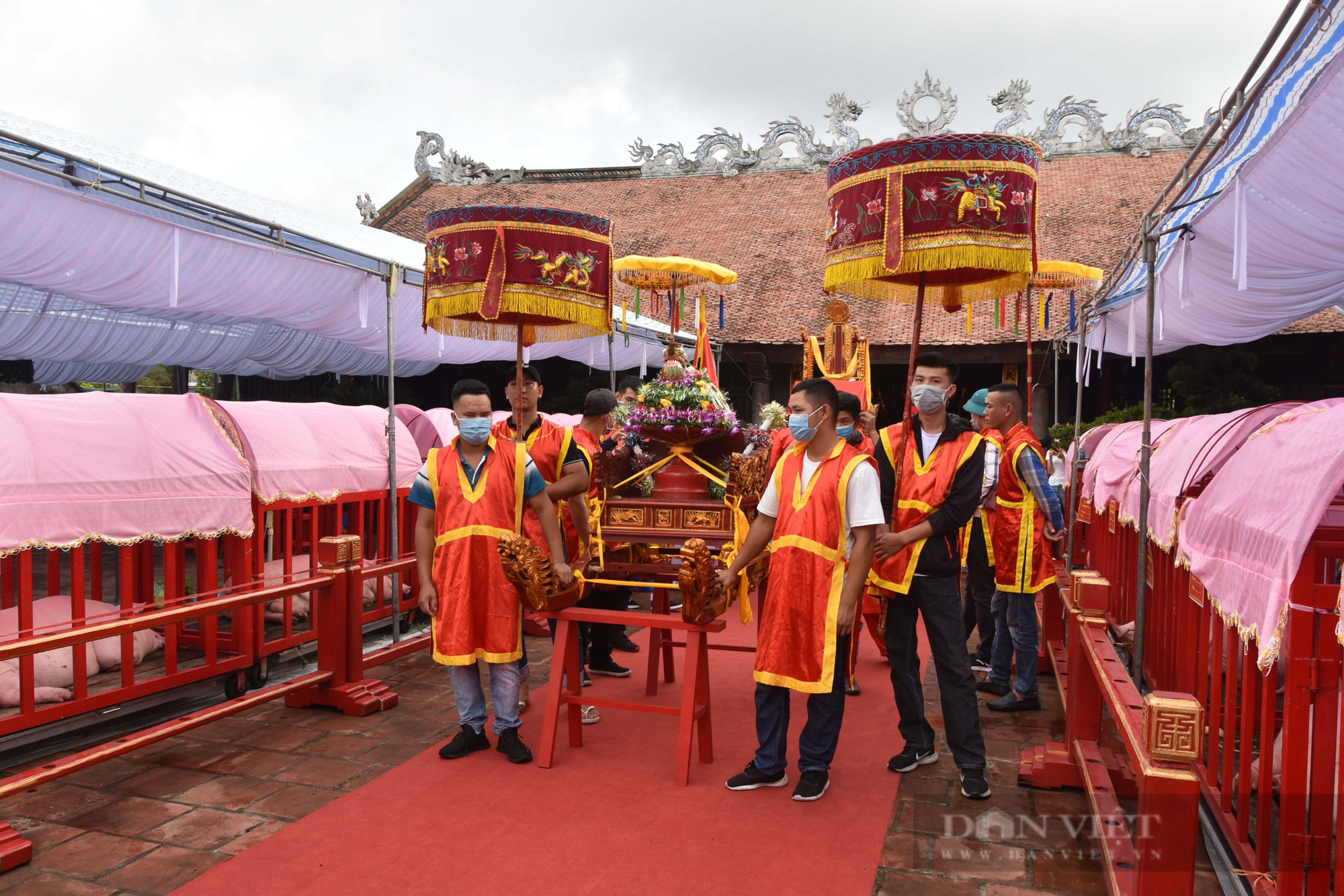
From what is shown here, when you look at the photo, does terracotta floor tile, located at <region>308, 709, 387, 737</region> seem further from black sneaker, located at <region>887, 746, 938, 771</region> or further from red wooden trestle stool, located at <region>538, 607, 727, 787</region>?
black sneaker, located at <region>887, 746, 938, 771</region>

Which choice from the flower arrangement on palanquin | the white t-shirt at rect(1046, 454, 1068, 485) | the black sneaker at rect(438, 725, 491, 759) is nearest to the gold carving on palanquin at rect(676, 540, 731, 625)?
the flower arrangement on palanquin

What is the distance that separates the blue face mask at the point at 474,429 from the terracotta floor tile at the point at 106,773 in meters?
1.87

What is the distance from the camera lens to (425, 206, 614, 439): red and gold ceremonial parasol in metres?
3.92

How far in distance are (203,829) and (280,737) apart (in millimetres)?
991

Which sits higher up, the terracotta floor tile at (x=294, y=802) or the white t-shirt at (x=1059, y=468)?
the white t-shirt at (x=1059, y=468)

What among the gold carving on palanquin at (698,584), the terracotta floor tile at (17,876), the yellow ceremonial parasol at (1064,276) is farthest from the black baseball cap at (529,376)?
the yellow ceremonial parasol at (1064,276)

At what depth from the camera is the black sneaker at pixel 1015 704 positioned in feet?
A: 14.8

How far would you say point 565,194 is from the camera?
19.7 m

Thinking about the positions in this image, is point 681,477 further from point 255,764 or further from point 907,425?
point 255,764

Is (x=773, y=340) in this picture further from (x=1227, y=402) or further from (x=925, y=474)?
(x=925, y=474)

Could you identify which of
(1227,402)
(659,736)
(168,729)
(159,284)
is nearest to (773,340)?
(1227,402)

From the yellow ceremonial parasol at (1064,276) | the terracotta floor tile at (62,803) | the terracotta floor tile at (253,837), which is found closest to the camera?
the terracotta floor tile at (253,837)

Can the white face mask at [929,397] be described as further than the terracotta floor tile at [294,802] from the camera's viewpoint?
Yes

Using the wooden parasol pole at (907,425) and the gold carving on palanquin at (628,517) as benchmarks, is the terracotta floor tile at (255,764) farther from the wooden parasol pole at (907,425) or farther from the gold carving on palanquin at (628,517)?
the wooden parasol pole at (907,425)
